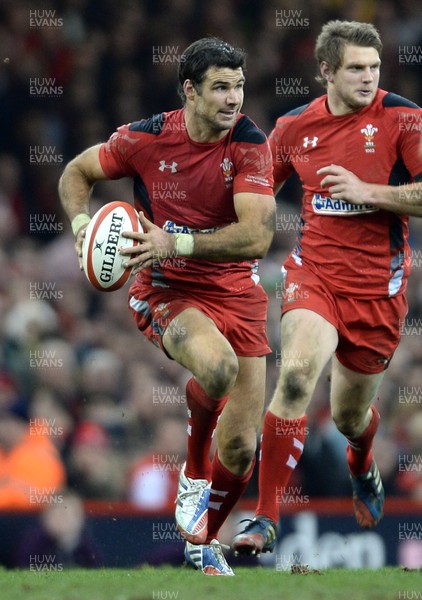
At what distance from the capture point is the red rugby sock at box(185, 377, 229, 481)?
6707mm

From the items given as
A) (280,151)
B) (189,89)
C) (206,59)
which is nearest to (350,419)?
(280,151)

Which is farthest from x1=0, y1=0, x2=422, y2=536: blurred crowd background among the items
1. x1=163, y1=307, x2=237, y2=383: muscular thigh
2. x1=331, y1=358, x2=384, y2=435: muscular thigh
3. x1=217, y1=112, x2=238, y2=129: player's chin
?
x1=217, y1=112, x2=238, y2=129: player's chin

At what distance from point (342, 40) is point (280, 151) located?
0.68m

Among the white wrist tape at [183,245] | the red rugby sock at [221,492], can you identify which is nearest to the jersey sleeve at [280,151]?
the white wrist tape at [183,245]

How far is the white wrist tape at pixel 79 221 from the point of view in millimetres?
6910

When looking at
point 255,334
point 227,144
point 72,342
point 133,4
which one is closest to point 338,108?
point 227,144

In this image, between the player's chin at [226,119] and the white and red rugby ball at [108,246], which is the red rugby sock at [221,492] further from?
the player's chin at [226,119]

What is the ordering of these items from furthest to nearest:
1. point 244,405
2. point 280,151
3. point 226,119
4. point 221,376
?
point 280,151
point 244,405
point 226,119
point 221,376

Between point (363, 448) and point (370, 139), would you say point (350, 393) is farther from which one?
point (370, 139)

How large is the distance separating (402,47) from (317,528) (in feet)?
19.1

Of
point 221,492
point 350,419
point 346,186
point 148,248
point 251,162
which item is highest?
point 251,162

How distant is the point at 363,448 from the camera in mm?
7770

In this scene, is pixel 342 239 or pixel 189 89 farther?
pixel 342 239

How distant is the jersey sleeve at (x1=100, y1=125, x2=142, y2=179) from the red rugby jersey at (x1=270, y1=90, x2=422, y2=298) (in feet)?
2.92
